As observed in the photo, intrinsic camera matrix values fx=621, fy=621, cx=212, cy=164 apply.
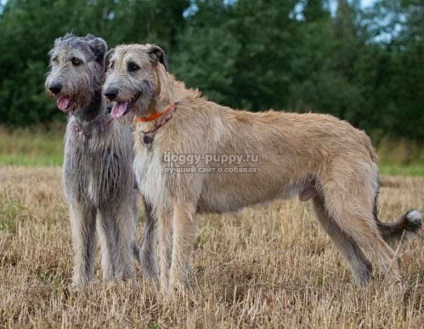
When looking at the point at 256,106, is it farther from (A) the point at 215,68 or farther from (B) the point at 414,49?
(B) the point at 414,49

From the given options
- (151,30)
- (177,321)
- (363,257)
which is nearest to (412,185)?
(363,257)

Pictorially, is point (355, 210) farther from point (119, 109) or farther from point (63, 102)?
point (63, 102)

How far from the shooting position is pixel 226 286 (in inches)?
187

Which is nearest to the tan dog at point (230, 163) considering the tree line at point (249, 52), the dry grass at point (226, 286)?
the dry grass at point (226, 286)

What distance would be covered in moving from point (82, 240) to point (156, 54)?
1.65 meters

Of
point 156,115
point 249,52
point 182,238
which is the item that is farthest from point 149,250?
point 249,52

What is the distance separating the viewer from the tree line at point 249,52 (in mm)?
22250

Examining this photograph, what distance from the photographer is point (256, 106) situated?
23.6m

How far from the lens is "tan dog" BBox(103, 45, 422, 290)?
480 centimetres

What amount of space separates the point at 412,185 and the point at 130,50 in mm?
9138

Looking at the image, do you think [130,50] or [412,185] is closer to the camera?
[130,50]

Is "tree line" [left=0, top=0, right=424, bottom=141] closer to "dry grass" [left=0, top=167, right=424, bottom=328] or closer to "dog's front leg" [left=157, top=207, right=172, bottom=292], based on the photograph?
"dry grass" [left=0, top=167, right=424, bottom=328]

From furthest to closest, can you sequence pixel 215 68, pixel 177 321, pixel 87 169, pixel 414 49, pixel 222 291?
pixel 414 49 → pixel 215 68 → pixel 87 169 → pixel 222 291 → pixel 177 321

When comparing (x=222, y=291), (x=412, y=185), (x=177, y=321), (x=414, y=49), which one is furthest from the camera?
(x=414, y=49)
